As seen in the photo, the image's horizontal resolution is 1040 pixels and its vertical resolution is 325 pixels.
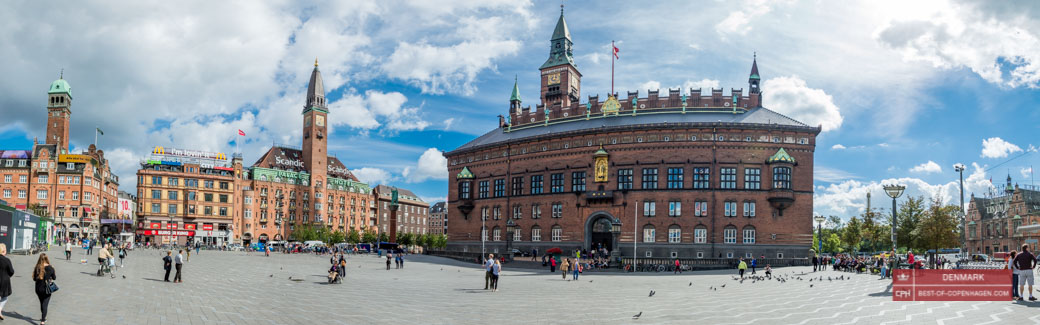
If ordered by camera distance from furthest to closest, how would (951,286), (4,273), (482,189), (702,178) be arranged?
(482,189)
(702,178)
(951,286)
(4,273)

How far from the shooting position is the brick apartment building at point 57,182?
106125 millimetres

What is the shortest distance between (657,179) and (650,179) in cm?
80

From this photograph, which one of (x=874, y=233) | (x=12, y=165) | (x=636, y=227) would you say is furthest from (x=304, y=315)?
(x=12, y=165)

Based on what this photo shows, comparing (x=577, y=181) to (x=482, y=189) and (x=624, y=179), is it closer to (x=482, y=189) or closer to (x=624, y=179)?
(x=624, y=179)

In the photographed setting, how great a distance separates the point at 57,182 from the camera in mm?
108312

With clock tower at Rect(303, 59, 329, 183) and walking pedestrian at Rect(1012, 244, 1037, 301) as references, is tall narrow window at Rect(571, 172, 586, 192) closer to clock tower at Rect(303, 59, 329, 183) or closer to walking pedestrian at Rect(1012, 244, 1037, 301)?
walking pedestrian at Rect(1012, 244, 1037, 301)

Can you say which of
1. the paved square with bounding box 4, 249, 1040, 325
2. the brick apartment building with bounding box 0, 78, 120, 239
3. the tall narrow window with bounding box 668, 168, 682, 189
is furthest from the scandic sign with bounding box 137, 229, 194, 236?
the paved square with bounding box 4, 249, 1040, 325

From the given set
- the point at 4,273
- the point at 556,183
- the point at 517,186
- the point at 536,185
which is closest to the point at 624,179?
the point at 556,183

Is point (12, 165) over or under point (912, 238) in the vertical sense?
over

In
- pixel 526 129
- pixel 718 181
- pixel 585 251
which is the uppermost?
pixel 526 129

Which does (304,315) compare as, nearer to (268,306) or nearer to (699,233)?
(268,306)

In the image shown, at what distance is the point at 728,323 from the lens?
19531mm

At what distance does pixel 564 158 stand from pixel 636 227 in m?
14.7

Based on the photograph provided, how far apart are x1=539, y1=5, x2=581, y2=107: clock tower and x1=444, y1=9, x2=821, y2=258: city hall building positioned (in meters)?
9.03
